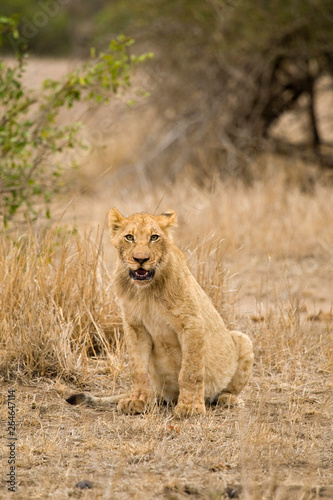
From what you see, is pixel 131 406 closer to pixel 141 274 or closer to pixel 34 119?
pixel 141 274

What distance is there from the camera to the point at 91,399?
14.8ft

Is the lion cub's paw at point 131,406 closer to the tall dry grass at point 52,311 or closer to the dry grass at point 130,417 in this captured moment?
the dry grass at point 130,417

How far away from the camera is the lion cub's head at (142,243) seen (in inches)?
162

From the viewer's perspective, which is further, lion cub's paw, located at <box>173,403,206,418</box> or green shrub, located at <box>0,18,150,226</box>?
green shrub, located at <box>0,18,150,226</box>

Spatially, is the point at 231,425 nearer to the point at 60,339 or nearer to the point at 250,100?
the point at 60,339

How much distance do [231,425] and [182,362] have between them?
0.45 m

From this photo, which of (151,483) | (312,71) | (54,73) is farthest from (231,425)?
(54,73)

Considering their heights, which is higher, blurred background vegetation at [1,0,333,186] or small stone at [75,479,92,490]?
blurred background vegetation at [1,0,333,186]

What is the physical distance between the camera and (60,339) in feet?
16.3

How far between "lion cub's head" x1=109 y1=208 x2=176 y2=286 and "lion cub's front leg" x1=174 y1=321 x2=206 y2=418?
40cm

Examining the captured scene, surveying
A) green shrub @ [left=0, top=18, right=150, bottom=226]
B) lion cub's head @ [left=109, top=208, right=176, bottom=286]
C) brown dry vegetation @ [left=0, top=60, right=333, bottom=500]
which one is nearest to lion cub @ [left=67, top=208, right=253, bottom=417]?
lion cub's head @ [left=109, top=208, right=176, bottom=286]

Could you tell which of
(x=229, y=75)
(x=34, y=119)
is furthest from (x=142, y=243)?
(x=229, y=75)

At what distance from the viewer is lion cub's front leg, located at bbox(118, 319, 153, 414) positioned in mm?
4348

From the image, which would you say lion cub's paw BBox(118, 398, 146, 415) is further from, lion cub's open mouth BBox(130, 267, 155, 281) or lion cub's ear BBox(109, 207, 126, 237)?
lion cub's ear BBox(109, 207, 126, 237)
